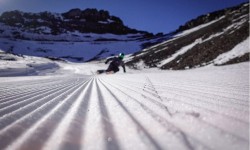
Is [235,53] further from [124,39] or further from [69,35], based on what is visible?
[69,35]

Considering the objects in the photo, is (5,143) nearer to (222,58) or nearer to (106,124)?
(106,124)

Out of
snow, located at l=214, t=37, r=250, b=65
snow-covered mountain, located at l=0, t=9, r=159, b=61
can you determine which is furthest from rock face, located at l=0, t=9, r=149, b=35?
A: snow, located at l=214, t=37, r=250, b=65

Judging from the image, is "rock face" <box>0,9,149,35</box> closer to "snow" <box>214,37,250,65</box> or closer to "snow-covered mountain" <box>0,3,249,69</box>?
"snow-covered mountain" <box>0,3,249,69</box>

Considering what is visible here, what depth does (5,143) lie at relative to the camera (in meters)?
1.08

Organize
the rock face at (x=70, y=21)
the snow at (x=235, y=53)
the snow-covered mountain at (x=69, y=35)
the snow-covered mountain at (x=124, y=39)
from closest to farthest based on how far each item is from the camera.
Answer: the snow at (x=235, y=53), the snow-covered mountain at (x=124, y=39), the snow-covered mountain at (x=69, y=35), the rock face at (x=70, y=21)

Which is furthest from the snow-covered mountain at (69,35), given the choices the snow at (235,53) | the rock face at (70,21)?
the snow at (235,53)

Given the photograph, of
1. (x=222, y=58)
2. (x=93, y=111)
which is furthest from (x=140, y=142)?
(x=222, y=58)

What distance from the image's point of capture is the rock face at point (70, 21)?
107 m

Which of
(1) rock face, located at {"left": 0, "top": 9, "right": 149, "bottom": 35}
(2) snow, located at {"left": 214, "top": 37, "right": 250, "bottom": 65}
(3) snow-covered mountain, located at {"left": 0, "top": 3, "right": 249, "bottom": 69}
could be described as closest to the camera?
(2) snow, located at {"left": 214, "top": 37, "right": 250, "bottom": 65}

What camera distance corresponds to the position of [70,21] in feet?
406

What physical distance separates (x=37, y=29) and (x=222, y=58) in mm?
95335

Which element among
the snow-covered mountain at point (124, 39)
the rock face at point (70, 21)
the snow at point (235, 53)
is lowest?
the snow at point (235, 53)

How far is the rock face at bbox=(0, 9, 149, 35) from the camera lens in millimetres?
106756

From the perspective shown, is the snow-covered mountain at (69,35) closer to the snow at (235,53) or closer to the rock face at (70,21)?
the rock face at (70,21)
